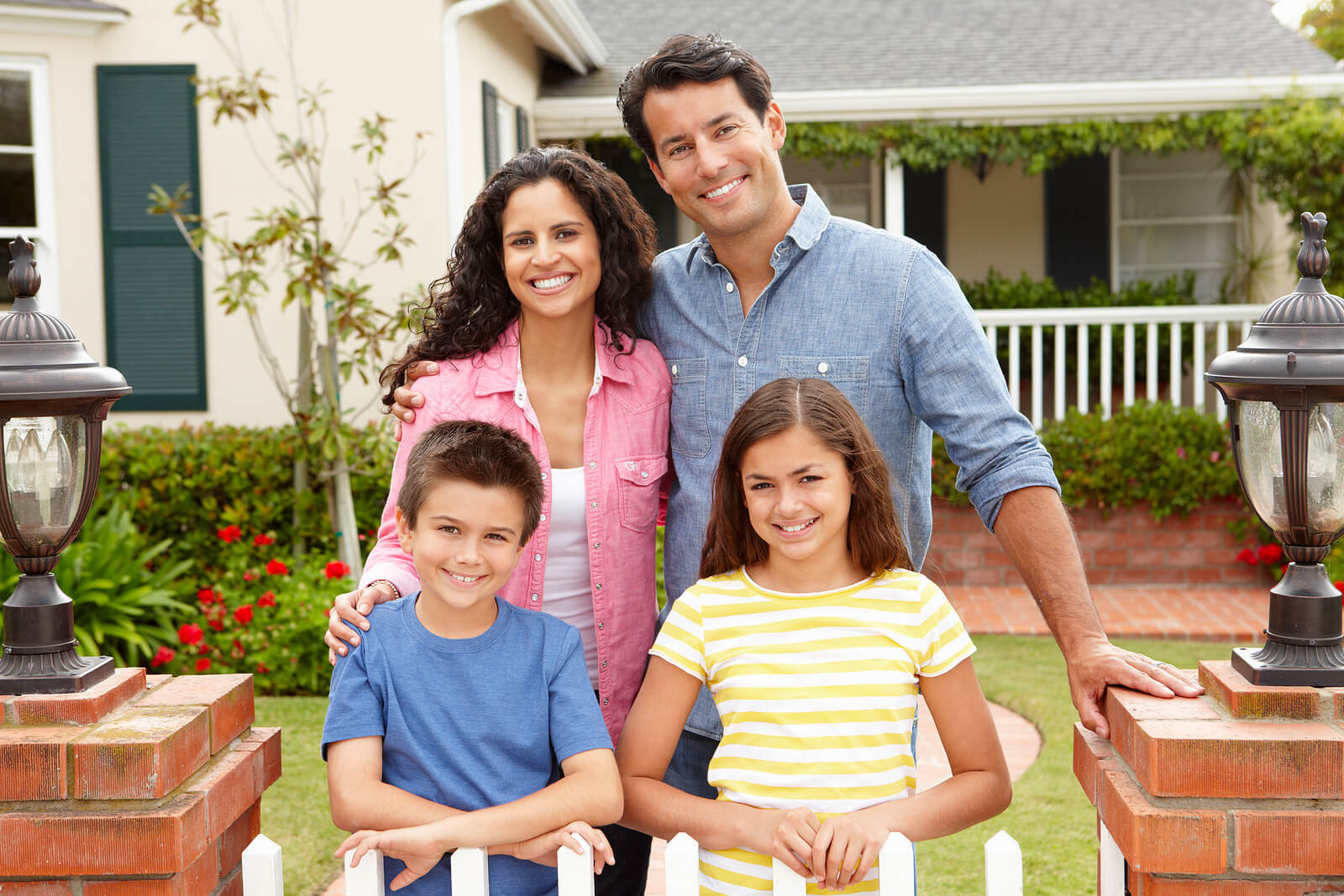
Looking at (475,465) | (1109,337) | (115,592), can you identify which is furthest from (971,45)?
(475,465)

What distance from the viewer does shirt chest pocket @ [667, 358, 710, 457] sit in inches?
92.5

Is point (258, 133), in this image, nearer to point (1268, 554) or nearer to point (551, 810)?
point (551, 810)

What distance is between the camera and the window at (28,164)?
23.1 feet

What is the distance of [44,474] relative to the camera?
1812mm

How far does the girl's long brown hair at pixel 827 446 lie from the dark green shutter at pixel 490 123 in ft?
19.2

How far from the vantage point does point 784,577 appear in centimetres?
203

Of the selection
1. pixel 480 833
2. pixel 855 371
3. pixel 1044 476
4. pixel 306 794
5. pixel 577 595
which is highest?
pixel 855 371

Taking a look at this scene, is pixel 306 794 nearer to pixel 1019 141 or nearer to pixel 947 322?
pixel 947 322

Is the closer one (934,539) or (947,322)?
(947,322)

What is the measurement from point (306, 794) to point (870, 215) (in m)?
7.83

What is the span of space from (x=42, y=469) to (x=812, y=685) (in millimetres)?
1164

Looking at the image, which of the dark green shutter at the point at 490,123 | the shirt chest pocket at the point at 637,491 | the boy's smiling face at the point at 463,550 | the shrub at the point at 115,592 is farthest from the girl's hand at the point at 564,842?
the dark green shutter at the point at 490,123

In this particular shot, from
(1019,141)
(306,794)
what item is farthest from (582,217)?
(1019,141)

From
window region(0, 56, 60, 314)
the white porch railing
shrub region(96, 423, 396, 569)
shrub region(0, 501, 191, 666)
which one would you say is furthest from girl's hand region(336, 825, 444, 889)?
the white porch railing
